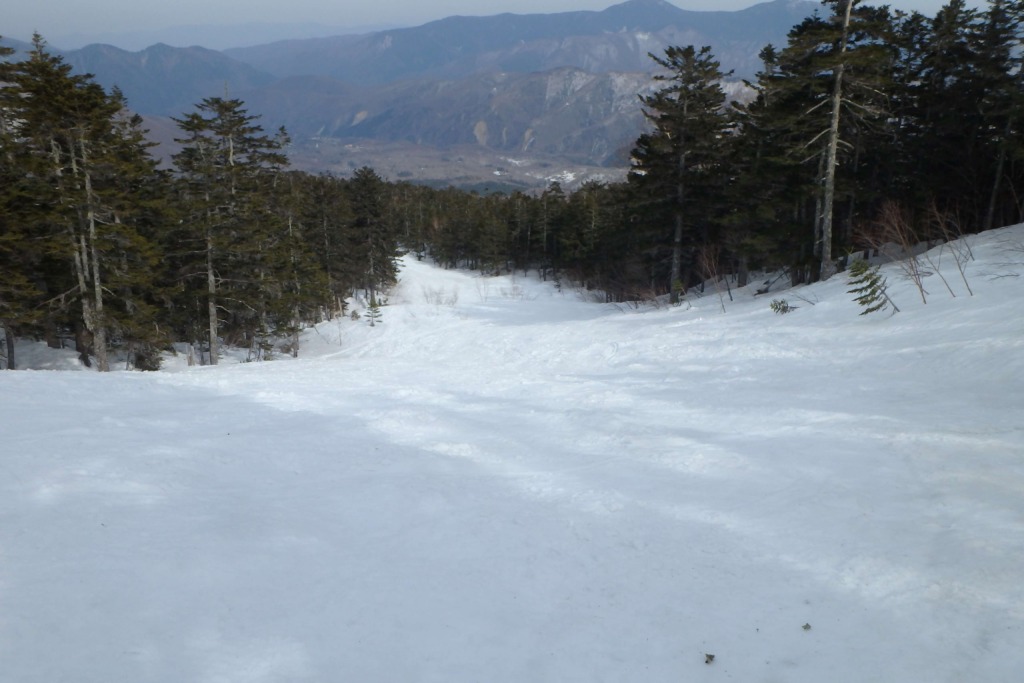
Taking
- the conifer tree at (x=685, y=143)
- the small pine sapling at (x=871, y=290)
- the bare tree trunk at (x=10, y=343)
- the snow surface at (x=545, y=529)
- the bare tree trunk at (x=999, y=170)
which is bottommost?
the snow surface at (x=545, y=529)

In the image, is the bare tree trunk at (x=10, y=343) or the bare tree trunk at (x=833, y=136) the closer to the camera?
the bare tree trunk at (x=833, y=136)

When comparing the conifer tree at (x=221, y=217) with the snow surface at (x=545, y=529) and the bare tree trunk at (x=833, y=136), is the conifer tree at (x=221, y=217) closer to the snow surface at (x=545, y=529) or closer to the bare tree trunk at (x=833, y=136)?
the snow surface at (x=545, y=529)

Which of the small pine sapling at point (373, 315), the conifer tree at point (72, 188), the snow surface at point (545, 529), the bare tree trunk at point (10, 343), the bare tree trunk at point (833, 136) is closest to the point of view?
the snow surface at point (545, 529)

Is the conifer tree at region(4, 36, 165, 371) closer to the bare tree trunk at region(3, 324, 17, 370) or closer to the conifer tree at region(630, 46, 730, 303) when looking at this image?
the bare tree trunk at region(3, 324, 17, 370)

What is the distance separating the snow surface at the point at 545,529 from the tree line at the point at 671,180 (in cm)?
1142

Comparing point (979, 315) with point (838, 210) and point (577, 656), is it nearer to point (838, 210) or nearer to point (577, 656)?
point (577, 656)

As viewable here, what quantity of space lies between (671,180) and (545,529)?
81.7 feet

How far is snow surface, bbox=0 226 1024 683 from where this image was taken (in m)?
3.63

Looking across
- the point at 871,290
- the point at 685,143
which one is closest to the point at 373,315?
the point at 685,143

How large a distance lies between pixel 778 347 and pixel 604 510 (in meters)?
8.37

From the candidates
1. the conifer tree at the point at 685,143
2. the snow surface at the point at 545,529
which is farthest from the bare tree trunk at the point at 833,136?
the snow surface at the point at 545,529

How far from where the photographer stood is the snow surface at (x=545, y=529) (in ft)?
11.9

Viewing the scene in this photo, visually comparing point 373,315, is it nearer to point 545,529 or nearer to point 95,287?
point 95,287

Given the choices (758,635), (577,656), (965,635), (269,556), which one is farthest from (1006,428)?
(269,556)
